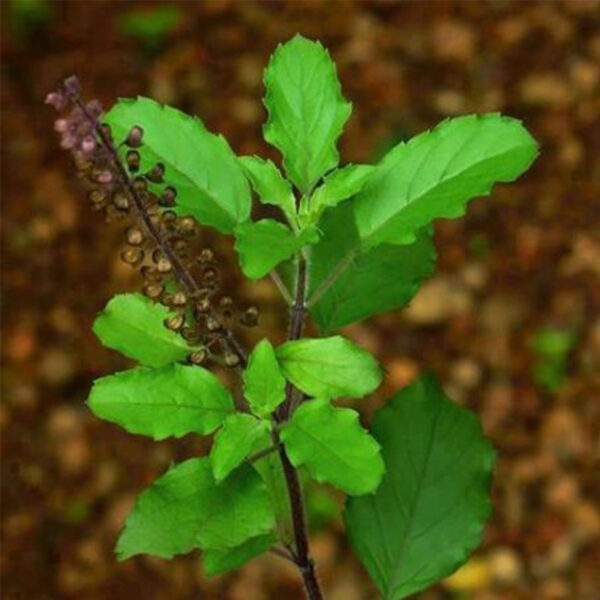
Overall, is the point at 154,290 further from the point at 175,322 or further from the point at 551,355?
the point at 551,355

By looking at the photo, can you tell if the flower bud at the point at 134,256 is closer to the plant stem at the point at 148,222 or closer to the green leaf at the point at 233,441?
the plant stem at the point at 148,222

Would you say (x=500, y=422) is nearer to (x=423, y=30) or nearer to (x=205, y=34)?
(x=423, y=30)

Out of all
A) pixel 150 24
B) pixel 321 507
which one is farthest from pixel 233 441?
pixel 150 24

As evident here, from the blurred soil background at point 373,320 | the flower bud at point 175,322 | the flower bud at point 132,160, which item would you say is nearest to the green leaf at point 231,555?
the flower bud at point 175,322

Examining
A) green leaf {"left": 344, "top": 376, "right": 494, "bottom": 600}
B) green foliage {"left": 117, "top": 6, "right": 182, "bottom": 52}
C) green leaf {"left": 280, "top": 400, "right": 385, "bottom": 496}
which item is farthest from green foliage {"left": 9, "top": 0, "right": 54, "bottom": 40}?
green leaf {"left": 280, "top": 400, "right": 385, "bottom": 496}

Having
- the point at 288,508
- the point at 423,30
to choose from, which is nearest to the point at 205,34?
the point at 423,30

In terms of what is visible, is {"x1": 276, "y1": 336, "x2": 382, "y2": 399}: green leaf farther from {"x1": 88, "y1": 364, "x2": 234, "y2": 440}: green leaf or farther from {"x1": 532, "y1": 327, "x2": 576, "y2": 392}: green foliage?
{"x1": 532, "y1": 327, "x2": 576, "y2": 392}: green foliage
